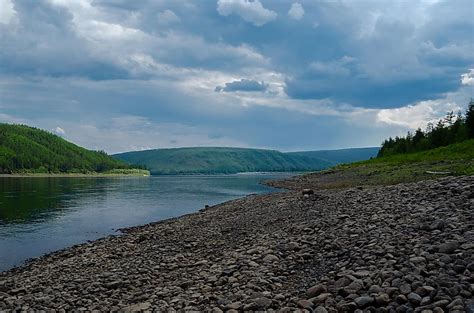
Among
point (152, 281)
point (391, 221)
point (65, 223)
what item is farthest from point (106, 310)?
point (65, 223)

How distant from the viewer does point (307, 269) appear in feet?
46.6

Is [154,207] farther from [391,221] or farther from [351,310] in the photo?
[351,310]

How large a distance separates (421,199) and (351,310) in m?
12.6

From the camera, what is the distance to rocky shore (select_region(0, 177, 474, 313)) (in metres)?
10.6

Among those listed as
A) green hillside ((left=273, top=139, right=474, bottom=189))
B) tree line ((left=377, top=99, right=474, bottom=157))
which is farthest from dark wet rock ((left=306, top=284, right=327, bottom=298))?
tree line ((left=377, top=99, right=474, bottom=157))

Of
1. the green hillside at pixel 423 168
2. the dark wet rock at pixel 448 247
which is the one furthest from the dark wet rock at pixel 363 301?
the green hillside at pixel 423 168

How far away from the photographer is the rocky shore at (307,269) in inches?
419

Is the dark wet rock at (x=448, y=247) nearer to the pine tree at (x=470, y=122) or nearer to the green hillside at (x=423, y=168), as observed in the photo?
the green hillside at (x=423, y=168)

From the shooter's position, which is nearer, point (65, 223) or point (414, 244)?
point (414, 244)

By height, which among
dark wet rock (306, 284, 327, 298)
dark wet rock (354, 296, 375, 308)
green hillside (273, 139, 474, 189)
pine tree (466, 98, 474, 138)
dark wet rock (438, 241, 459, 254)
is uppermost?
pine tree (466, 98, 474, 138)

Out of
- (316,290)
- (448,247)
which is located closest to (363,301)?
(316,290)

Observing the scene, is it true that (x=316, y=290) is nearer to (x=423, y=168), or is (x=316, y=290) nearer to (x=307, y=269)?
(x=307, y=269)

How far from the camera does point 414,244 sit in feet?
44.1

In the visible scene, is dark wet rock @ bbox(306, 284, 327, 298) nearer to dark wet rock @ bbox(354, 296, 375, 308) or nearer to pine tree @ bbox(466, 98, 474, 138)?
dark wet rock @ bbox(354, 296, 375, 308)
